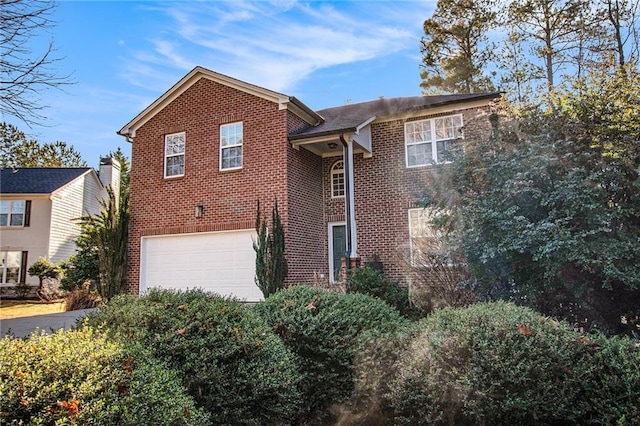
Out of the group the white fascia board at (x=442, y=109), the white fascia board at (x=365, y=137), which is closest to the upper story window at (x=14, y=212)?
the white fascia board at (x=365, y=137)

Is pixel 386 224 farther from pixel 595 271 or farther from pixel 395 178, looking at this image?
pixel 595 271

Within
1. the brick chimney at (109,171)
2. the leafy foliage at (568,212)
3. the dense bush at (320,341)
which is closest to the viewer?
the dense bush at (320,341)

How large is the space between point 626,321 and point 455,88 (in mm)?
18058

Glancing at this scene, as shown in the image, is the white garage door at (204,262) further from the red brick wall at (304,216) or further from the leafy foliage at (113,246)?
the red brick wall at (304,216)

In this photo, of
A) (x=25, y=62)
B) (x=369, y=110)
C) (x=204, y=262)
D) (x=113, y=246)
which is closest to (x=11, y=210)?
(x=113, y=246)

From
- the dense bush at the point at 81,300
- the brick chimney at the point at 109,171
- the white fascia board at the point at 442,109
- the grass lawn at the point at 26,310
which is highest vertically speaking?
the brick chimney at the point at 109,171

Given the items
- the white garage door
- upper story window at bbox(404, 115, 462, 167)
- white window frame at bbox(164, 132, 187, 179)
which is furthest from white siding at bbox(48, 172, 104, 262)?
upper story window at bbox(404, 115, 462, 167)

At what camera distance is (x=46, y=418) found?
7.39ft

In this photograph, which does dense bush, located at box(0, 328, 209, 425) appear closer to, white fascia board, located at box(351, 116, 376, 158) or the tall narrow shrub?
the tall narrow shrub

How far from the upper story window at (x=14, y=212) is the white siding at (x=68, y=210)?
1.29 m

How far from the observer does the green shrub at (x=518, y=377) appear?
366 centimetres

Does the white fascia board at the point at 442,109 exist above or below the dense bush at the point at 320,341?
above

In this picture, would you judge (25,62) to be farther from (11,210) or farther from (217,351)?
(11,210)

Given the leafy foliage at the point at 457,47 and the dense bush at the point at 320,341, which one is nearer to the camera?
the dense bush at the point at 320,341
